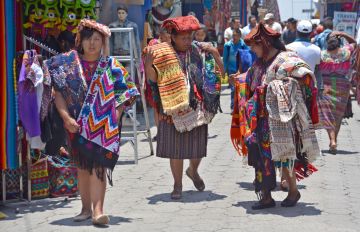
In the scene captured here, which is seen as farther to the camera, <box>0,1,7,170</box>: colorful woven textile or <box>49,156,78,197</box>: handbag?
<box>49,156,78,197</box>: handbag

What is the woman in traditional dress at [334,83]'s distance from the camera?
11172 mm

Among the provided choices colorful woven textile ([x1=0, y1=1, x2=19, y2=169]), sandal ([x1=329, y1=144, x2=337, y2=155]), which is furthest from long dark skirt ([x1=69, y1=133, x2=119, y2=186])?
sandal ([x1=329, y1=144, x2=337, y2=155])

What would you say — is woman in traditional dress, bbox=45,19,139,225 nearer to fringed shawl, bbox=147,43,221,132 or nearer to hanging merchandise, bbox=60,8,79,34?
fringed shawl, bbox=147,43,221,132

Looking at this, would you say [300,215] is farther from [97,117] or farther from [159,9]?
[159,9]

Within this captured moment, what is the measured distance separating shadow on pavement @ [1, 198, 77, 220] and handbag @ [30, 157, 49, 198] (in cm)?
9

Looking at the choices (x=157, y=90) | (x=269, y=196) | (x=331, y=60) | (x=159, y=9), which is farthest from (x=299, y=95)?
(x=159, y=9)

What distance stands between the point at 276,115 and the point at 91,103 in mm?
1578

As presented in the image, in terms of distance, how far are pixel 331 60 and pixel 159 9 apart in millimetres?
5875

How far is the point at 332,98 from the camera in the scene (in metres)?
11.3

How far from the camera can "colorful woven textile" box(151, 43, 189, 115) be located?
25.8 ft

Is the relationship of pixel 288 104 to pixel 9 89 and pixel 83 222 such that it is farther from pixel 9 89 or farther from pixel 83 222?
pixel 9 89

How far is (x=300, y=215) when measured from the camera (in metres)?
7.12

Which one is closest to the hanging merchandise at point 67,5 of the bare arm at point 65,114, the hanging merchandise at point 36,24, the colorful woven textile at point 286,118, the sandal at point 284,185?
the hanging merchandise at point 36,24

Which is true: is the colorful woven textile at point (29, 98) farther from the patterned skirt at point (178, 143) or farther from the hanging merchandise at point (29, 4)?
the patterned skirt at point (178, 143)
